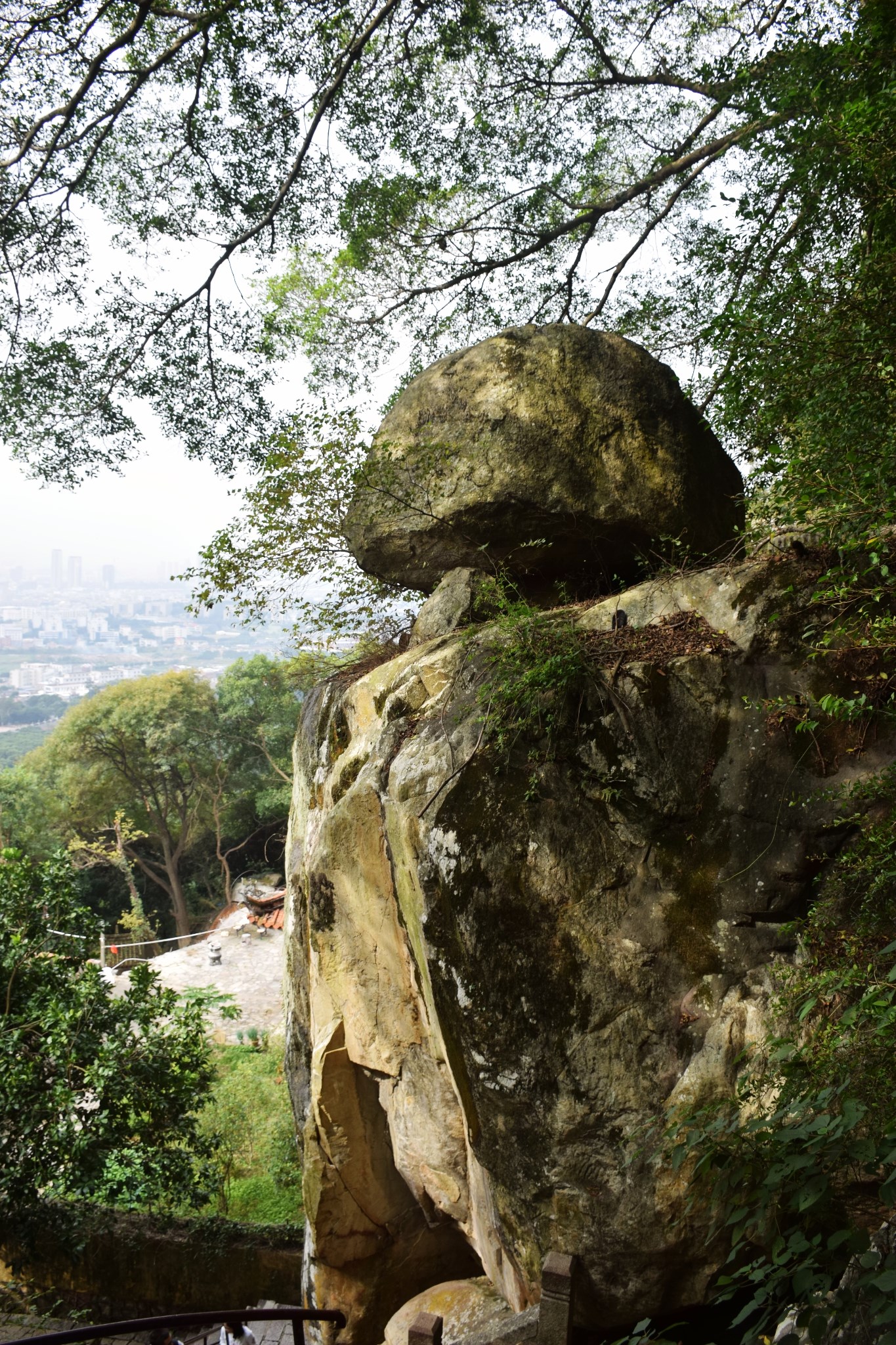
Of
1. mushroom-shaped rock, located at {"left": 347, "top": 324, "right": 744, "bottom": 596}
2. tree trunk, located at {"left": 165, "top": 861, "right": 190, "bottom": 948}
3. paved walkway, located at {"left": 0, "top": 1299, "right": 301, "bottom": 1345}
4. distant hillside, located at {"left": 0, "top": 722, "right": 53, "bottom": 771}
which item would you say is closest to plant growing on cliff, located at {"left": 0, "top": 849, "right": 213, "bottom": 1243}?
paved walkway, located at {"left": 0, "top": 1299, "right": 301, "bottom": 1345}

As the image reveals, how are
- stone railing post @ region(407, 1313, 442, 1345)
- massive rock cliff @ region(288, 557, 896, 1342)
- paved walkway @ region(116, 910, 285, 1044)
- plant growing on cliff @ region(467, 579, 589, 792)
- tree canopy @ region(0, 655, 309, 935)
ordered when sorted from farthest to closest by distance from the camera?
tree canopy @ region(0, 655, 309, 935)
paved walkway @ region(116, 910, 285, 1044)
plant growing on cliff @ region(467, 579, 589, 792)
massive rock cliff @ region(288, 557, 896, 1342)
stone railing post @ region(407, 1313, 442, 1345)

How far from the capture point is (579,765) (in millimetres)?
4684

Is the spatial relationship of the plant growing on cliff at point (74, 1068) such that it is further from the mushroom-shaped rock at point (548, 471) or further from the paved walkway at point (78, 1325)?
the mushroom-shaped rock at point (548, 471)

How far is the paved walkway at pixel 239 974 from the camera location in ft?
56.4

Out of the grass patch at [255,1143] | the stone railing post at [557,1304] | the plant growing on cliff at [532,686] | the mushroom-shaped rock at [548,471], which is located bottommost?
the grass patch at [255,1143]

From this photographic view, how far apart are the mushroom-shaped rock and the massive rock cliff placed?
1.62m

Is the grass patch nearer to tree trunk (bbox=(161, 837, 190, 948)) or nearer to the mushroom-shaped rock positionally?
the mushroom-shaped rock

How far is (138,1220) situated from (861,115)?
41.0ft

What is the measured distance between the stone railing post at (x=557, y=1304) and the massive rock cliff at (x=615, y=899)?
0.40 m

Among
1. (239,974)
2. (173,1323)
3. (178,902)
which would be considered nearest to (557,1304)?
(173,1323)

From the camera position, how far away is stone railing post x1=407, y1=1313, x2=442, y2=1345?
378cm

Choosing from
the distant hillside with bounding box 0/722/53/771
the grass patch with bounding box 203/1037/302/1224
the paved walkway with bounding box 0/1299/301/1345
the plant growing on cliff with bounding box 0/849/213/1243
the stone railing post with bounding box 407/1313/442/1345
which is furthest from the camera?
the distant hillside with bounding box 0/722/53/771

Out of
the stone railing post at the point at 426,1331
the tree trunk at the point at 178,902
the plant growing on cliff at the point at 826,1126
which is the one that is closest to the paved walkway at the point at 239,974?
the tree trunk at the point at 178,902

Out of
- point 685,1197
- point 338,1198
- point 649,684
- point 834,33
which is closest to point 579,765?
point 649,684
